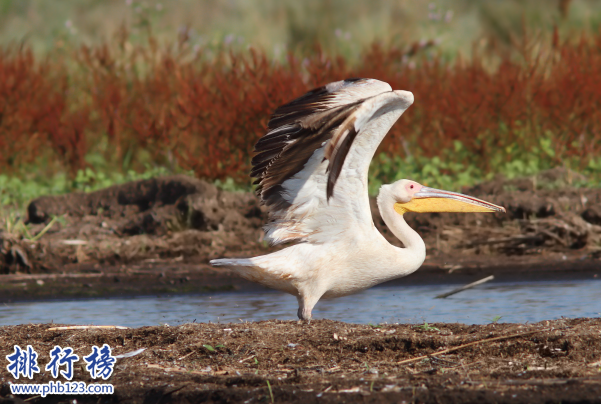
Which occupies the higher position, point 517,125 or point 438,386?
point 517,125

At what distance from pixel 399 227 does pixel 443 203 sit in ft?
1.41

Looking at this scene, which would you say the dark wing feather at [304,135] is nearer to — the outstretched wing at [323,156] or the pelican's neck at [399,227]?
the outstretched wing at [323,156]

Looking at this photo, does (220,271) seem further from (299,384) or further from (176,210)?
(299,384)

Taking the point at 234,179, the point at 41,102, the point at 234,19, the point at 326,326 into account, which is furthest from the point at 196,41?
the point at 326,326

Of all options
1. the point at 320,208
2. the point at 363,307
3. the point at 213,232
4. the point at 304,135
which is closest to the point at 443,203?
the point at 320,208

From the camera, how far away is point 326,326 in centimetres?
500

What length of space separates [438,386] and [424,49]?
52.8ft

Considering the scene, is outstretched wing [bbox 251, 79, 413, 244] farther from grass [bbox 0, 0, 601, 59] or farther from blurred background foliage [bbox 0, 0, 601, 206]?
grass [bbox 0, 0, 601, 59]

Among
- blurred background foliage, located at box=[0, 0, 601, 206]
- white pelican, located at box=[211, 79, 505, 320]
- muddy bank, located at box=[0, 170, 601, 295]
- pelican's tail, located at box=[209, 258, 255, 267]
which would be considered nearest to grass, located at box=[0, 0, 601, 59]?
blurred background foliage, located at box=[0, 0, 601, 206]

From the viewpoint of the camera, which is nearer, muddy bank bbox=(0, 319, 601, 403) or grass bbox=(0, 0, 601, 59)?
muddy bank bbox=(0, 319, 601, 403)

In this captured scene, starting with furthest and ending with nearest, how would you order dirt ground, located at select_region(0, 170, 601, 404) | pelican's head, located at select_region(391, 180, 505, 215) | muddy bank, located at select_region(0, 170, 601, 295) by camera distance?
1. muddy bank, located at select_region(0, 170, 601, 295)
2. pelican's head, located at select_region(391, 180, 505, 215)
3. dirt ground, located at select_region(0, 170, 601, 404)

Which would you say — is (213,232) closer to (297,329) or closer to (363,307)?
(363,307)

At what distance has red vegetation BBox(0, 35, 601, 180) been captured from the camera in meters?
12.7

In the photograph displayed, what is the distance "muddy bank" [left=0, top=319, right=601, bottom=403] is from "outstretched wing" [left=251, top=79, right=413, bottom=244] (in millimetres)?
753
